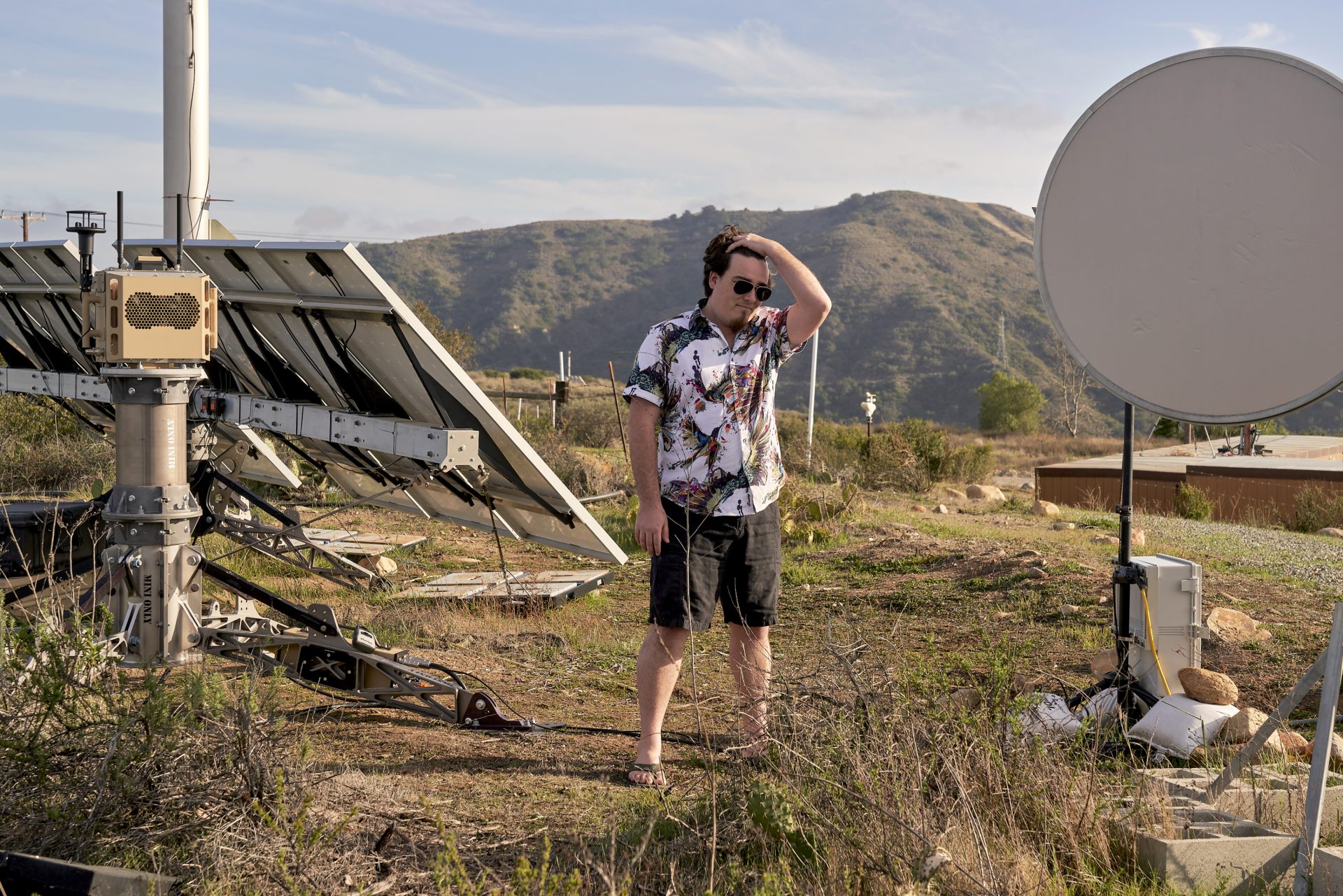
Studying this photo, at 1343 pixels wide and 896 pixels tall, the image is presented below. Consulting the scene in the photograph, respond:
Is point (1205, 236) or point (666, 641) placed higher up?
point (1205, 236)

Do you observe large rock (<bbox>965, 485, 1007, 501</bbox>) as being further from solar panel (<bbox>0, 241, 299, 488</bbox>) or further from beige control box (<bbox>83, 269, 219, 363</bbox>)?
beige control box (<bbox>83, 269, 219, 363</bbox>)

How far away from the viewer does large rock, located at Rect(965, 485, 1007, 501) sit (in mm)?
16547

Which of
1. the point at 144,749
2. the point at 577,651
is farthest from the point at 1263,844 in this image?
the point at 577,651

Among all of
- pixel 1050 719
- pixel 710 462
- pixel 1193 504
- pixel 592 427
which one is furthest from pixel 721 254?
pixel 592 427

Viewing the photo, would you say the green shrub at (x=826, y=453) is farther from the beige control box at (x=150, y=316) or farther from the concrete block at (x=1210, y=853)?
the concrete block at (x=1210, y=853)

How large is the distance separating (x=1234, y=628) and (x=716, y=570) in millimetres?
3744

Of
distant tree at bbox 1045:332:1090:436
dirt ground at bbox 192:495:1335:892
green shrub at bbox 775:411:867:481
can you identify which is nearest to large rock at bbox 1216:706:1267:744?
dirt ground at bbox 192:495:1335:892

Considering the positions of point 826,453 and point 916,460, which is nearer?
point 916,460

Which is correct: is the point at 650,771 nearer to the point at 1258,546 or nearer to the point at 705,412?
the point at 705,412

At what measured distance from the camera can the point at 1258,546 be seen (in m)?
10.5

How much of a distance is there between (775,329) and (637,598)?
4.21 m

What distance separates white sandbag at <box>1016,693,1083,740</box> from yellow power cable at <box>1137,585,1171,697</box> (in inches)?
13.9

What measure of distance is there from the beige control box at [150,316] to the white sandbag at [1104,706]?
3.48m

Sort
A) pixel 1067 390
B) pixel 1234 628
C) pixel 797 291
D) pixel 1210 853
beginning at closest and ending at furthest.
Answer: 1. pixel 1210 853
2. pixel 797 291
3. pixel 1234 628
4. pixel 1067 390
